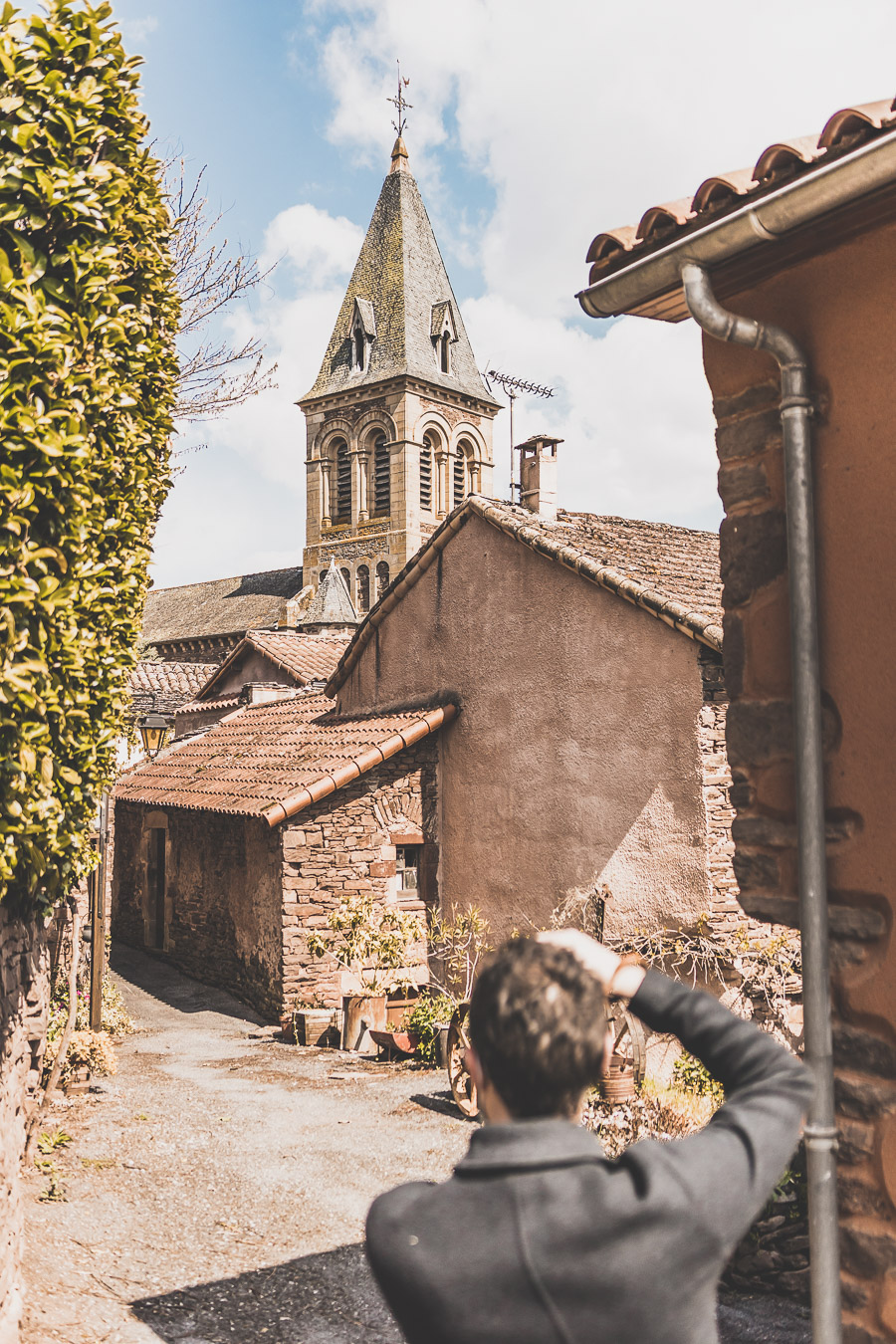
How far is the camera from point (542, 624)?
11273 millimetres

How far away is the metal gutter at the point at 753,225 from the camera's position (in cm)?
282

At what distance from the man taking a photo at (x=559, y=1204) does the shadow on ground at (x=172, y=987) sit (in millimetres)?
11369

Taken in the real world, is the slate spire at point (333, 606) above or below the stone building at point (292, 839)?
above

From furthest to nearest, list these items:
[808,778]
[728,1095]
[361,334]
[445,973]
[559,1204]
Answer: [361,334]
[445,973]
[808,778]
[728,1095]
[559,1204]

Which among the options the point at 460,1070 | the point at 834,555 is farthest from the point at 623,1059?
the point at 834,555

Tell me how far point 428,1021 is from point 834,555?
8453mm

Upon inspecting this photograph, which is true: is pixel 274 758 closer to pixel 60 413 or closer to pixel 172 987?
pixel 172 987

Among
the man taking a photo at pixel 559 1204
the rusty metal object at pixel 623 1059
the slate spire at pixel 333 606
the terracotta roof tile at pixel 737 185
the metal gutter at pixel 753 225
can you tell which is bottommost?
the rusty metal object at pixel 623 1059

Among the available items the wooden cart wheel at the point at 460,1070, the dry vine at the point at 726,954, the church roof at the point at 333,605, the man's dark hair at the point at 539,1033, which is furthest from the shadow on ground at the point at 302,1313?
the church roof at the point at 333,605

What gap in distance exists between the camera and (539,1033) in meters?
1.48

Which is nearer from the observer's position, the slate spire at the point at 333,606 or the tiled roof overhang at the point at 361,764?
the tiled roof overhang at the point at 361,764

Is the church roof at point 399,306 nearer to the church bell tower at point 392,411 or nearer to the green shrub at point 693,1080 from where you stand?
the church bell tower at point 392,411

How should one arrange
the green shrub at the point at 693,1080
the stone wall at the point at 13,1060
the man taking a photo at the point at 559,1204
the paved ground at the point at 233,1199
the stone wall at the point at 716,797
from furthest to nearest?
the stone wall at the point at 716,797, the green shrub at the point at 693,1080, the paved ground at the point at 233,1199, the stone wall at the point at 13,1060, the man taking a photo at the point at 559,1204

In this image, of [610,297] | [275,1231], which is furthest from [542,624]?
[610,297]
